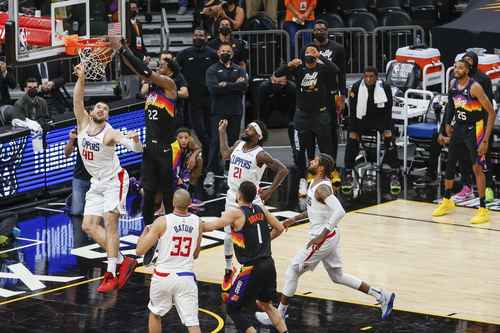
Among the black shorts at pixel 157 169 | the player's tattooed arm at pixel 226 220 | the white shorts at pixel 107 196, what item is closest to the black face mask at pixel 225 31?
the black shorts at pixel 157 169

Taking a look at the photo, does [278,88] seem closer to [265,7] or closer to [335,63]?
[265,7]

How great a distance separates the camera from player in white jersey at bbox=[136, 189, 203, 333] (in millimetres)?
12375

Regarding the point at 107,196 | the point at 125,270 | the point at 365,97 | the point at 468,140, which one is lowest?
the point at 125,270

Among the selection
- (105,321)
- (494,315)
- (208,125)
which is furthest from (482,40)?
(105,321)

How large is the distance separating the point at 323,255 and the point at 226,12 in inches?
471

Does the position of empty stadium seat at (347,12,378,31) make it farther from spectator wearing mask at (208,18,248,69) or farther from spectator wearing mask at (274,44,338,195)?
spectator wearing mask at (274,44,338,195)

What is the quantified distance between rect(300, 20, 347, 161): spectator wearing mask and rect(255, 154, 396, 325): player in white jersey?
6600 mm

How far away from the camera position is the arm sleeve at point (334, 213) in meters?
13.6

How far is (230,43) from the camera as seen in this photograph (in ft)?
73.3

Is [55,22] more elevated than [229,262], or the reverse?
[55,22]

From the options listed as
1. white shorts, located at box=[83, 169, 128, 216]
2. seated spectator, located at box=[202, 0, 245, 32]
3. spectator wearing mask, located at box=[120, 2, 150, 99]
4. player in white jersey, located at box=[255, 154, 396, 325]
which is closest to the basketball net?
white shorts, located at box=[83, 169, 128, 216]

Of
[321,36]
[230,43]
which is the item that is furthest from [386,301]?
[230,43]

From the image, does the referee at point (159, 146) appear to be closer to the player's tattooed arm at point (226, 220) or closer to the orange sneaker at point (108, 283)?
the orange sneaker at point (108, 283)

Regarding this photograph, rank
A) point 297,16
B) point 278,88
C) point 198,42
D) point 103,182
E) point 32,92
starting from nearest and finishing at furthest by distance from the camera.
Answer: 1. point 103,182
2. point 32,92
3. point 198,42
4. point 278,88
5. point 297,16
